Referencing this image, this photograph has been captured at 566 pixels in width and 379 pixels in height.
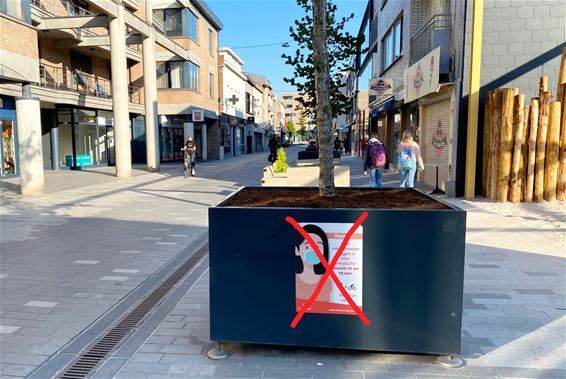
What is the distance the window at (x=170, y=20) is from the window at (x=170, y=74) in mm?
2184

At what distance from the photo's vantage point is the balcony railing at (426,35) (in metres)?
12.0

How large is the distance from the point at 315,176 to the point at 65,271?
6182 mm

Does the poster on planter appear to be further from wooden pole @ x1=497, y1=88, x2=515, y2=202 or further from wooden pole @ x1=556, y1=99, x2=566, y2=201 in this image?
wooden pole @ x1=556, y1=99, x2=566, y2=201


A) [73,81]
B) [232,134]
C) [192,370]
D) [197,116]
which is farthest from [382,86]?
[232,134]

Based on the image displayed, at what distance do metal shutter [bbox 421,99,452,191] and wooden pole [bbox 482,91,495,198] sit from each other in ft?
3.59

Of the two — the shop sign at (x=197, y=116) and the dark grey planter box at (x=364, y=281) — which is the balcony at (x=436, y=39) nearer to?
the dark grey planter box at (x=364, y=281)

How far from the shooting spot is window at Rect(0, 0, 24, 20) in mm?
11695

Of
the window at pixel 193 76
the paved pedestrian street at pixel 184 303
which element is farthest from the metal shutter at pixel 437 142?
the window at pixel 193 76

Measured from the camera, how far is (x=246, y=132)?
5081 cm

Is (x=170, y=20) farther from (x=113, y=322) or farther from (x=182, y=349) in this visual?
(x=182, y=349)

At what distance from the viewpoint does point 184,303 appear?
4.40 metres

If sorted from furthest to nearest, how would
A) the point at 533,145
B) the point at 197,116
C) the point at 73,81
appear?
the point at 197,116, the point at 73,81, the point at 533,145

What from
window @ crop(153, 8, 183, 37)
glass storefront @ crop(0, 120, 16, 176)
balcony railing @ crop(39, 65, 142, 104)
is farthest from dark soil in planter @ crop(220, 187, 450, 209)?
window @ crop(153, 8, 183, 37)

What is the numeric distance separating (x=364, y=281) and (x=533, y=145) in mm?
7903
